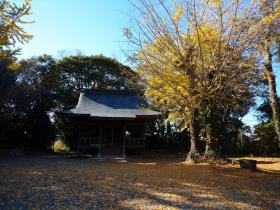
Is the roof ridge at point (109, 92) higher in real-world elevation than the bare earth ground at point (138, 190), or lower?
higher

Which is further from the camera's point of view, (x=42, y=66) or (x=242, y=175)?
(x=42, y=66)

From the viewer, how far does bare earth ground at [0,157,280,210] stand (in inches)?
228

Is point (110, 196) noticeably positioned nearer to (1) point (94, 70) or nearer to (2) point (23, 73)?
(2) point (23, 73)

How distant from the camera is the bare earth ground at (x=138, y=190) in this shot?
19.0ft

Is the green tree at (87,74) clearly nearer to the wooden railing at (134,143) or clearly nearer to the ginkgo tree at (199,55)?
the wooden railing at (134,143)

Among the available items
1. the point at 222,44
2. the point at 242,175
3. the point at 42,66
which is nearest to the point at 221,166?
the point at 242,175

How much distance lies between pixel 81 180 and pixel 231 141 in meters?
17.2

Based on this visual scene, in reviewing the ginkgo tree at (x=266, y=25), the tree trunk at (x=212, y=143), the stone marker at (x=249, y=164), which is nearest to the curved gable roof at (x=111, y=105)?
the tree trunk at (x=212, y=143)

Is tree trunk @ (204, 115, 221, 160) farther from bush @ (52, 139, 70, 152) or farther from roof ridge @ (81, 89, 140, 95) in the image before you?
bush @ (52, 139, 70, 152)

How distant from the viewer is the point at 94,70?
29.0 m

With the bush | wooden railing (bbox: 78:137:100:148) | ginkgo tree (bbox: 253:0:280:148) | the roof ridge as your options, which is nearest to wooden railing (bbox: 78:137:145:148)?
wooden railing (bbox: 78:137:100:148)

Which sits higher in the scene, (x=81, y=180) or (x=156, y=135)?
(x=156, y=135)

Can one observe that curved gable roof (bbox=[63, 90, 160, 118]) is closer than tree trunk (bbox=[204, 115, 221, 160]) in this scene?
No

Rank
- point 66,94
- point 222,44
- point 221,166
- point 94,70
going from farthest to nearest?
point 94,70 < point 66,94 < point 221,166 < point 222,44
